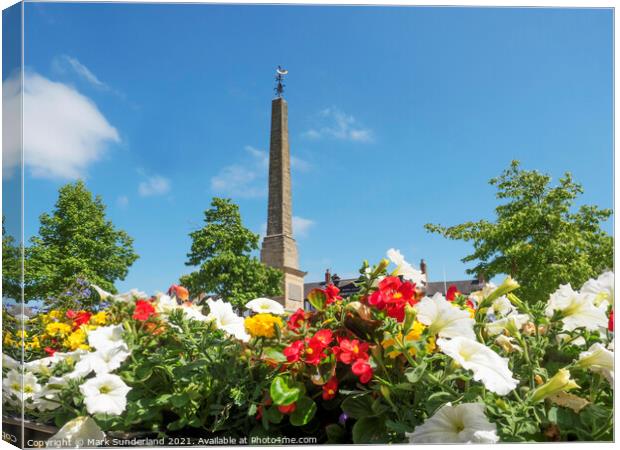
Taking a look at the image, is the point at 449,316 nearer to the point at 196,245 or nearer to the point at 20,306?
the point at 20,306

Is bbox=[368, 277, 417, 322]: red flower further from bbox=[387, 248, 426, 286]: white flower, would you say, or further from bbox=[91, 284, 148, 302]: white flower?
bbox=[91, 284, 148, 302]: white flower

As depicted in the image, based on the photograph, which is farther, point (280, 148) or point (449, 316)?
point (280, 148)

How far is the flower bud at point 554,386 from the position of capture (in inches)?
55.8

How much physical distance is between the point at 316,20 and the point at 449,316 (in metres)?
1.46

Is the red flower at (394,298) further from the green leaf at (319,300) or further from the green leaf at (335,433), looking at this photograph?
the green leaf at (335,433)

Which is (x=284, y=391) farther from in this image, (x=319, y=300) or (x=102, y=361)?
(x=102, y=361)

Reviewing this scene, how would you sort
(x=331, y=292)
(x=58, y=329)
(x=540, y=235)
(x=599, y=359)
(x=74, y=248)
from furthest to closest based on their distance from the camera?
(x=540, y=235) → (x=74, y=248) → (x=58, y=329) → (x=331, y=292) → (x=599, y=359)

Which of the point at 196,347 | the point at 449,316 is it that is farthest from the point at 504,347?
the point at 196,347

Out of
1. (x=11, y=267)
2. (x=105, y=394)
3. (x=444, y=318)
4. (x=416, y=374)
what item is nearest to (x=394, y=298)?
(x=444, y=318)

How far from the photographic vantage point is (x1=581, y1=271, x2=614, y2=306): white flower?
6.29ft

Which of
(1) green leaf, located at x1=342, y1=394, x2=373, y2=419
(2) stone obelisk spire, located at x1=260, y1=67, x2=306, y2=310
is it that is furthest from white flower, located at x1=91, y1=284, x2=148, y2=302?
(2) stone obelisk spire, located at x1=260, y1=67, x2=306, y2=310

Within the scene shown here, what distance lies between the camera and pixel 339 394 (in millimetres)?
1766

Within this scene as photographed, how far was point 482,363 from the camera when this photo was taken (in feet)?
4.72

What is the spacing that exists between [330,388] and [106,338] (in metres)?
0.75
